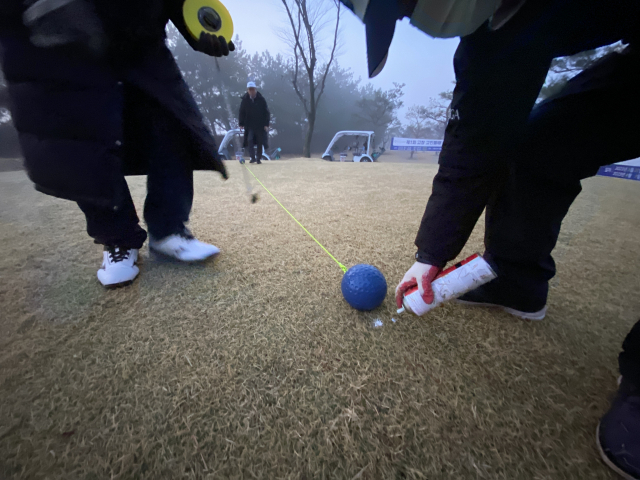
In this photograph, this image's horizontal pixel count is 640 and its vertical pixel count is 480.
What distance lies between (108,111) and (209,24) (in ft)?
1.49

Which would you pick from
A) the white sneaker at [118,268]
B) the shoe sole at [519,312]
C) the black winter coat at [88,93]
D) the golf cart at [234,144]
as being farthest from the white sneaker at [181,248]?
the shoe sole at [519,312]

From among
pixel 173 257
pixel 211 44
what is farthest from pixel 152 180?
pixel 211 44

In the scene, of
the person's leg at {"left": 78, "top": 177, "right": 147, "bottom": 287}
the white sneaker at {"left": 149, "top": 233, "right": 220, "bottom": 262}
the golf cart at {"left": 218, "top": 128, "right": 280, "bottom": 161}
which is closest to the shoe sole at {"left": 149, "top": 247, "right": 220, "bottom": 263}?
the white sneaker at {"left": 149, "top": 233, "right": 220, "bottom": 262}

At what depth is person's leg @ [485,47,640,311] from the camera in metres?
0.49

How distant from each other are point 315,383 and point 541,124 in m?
0.78

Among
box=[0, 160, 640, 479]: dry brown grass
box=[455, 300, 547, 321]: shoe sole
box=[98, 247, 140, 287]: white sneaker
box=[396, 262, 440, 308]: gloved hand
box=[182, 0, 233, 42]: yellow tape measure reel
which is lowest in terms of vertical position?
box=[0, 160, 640, 479]: dry brown grass

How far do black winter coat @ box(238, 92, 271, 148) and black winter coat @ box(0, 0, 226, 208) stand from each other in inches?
44.0

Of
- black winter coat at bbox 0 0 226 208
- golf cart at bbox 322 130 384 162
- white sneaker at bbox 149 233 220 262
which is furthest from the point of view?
golf cart at bbox 322 130 384 162

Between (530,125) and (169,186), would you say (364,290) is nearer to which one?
(530,125)

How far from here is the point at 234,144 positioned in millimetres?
3986

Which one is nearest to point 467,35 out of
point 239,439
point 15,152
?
point 239,439

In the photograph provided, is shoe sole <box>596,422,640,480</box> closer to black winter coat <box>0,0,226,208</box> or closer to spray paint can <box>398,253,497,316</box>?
spray paint can <box>398,253,497,316</box>

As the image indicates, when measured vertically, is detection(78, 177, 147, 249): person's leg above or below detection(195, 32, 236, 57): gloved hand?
below

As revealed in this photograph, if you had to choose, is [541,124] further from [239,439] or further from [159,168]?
→ [159,168]
